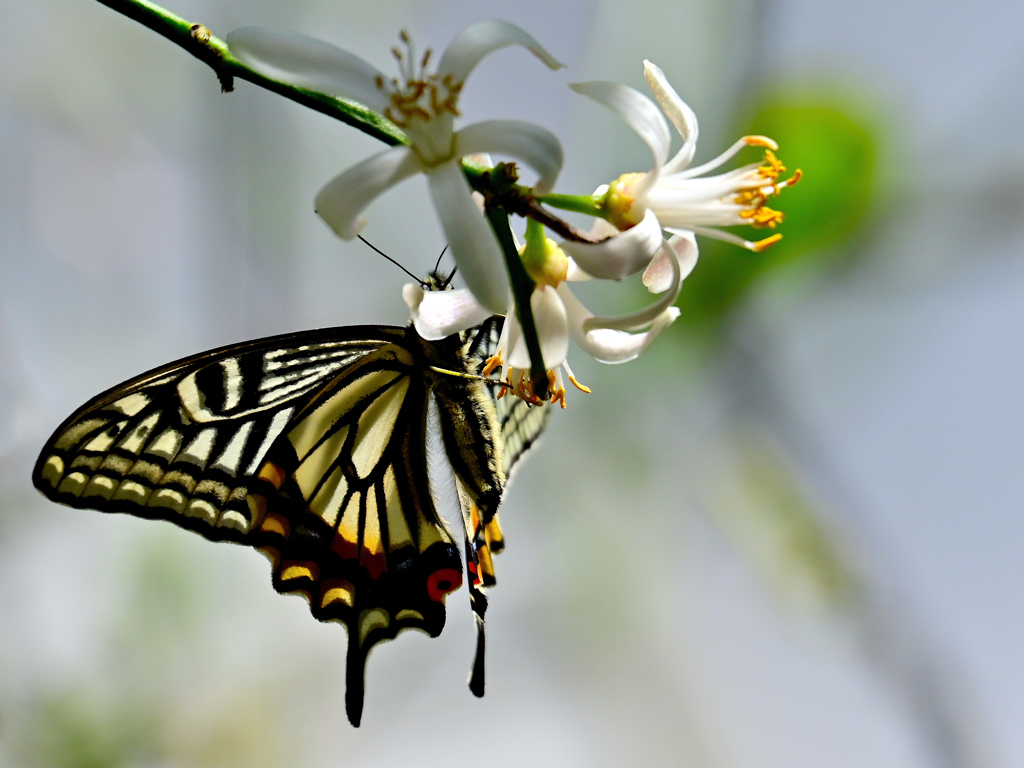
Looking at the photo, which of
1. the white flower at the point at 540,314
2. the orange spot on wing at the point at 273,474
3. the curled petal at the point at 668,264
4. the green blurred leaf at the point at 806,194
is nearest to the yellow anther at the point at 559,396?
the white flower at the point at 540,314

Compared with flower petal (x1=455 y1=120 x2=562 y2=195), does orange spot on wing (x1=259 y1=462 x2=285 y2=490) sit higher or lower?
lower

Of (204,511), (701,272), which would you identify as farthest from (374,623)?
Result: (701,272)

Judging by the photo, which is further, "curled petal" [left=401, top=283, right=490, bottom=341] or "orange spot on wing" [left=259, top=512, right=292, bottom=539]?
"orange spot on wing" [left=259, top=512, right=292, bottom=539]

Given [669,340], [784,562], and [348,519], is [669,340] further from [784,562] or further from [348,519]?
[348,519]

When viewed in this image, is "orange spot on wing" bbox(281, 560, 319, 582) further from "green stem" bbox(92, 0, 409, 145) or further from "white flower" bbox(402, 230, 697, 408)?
"green stem" bbox(92, 0, 409, 145)

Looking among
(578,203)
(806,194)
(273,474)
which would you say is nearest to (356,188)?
(578,203)

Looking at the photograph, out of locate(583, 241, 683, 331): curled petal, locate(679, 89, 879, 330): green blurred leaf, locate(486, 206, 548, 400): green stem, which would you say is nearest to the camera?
locate(486, 206, 548, 400): green stem

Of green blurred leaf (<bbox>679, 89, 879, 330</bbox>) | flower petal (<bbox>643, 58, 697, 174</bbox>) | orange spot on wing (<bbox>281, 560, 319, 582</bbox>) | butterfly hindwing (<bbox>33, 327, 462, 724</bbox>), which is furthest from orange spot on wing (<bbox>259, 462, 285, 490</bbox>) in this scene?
green blurred leaf (<bbox>679, 89, 879, 330</bbox>)
